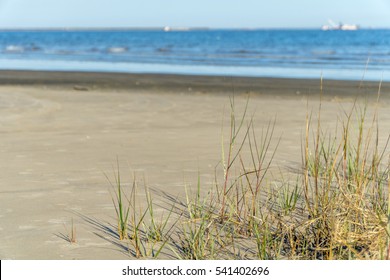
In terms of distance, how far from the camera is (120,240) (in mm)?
4070

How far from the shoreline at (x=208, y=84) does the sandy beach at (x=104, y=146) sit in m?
0.09

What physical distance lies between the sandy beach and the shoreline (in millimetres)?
87

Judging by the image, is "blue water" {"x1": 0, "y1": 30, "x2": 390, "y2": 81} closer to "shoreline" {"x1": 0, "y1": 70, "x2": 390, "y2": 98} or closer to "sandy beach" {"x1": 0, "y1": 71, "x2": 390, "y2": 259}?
"shoreline" {"x1": 0, "y1": 70, "x2": 390, "y2": 98}

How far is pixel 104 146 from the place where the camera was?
7172 millimetres

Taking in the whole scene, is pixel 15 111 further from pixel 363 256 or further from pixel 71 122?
pixel 363 256

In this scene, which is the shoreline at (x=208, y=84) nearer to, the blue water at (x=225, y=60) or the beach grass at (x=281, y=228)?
the blue water at (x=225, y=60)

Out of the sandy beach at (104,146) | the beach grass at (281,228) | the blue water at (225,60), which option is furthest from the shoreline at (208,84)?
the beach grass at (281,228)

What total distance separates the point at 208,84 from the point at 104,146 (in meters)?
8.95

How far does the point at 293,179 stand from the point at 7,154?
2751mm

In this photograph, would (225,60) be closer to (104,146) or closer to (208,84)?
(208,84)

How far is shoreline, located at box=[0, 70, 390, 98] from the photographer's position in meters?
14.1

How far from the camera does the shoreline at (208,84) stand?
1406cm

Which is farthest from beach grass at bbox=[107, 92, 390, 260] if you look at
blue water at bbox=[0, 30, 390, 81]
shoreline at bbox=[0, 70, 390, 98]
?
shoreline at bbox=[0, 70, 390, 98]
